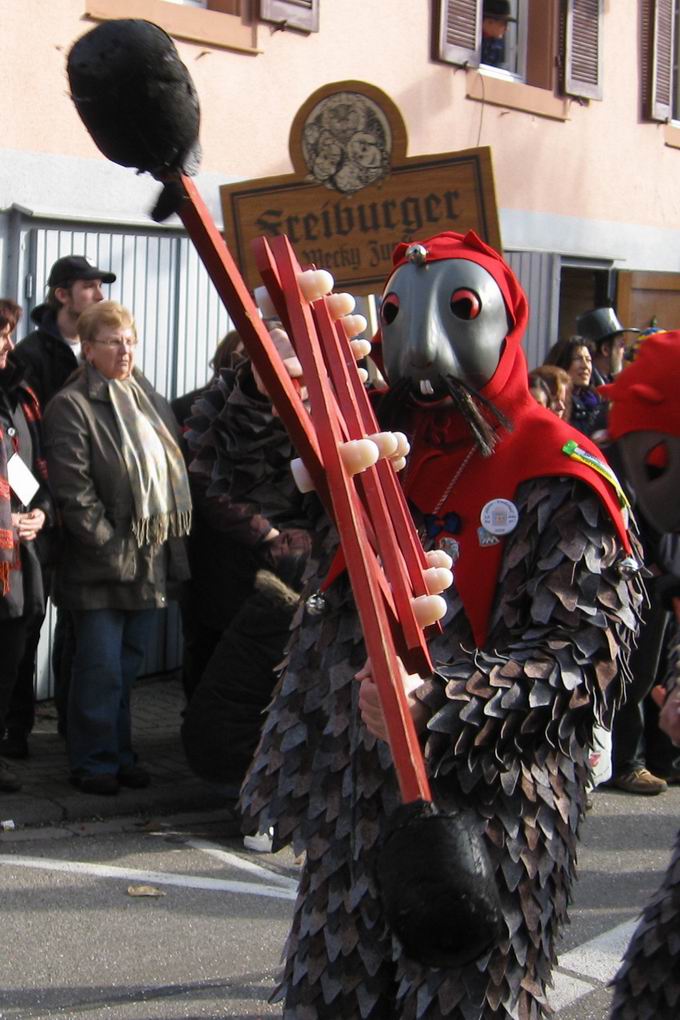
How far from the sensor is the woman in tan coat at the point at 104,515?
566cm

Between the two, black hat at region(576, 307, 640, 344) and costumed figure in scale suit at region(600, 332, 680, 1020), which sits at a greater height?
black hat at region(576, 307, 640, 344)

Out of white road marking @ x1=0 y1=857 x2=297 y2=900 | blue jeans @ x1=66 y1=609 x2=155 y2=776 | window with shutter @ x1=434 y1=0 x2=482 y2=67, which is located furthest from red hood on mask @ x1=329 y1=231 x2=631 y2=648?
window with shutter @ x1=434 y1=0 x2=482 y2=67

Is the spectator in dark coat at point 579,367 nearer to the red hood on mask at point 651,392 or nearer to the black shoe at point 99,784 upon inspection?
the black shoe at point 99,784

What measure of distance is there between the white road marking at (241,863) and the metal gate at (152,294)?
1808 millimetres

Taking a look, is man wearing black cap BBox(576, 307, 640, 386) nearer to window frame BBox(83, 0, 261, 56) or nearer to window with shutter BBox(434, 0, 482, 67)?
window with shutter BBox(434, 0, 482, 67)

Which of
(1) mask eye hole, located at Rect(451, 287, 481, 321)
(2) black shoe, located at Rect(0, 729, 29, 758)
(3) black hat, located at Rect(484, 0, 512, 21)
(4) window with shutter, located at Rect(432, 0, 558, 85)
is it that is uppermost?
(3) black hat, located at Rect(484, 0, 512, 21)

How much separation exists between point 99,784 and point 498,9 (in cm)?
749

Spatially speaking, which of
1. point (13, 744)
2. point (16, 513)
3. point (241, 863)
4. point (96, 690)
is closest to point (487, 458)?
point (241, 863)

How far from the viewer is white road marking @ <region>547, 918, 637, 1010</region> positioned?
4125 mm

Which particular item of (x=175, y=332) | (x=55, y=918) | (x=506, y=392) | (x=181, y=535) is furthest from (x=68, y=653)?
(x=506, y=392)

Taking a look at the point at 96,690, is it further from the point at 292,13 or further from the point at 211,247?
the point at 292,13

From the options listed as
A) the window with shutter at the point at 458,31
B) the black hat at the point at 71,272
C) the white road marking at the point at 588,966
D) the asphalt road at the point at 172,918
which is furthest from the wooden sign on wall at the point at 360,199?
the window with shutter at the point at 458,31

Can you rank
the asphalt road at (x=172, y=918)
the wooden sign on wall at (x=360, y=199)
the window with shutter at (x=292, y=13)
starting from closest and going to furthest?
the asphalt road at (x=172, y=918) < the wooden sign on wall at (x=360, y=199) < the window with shutter at (x=292, y=13)

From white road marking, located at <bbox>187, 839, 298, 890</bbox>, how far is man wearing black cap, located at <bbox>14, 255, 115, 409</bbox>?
2019 mm
